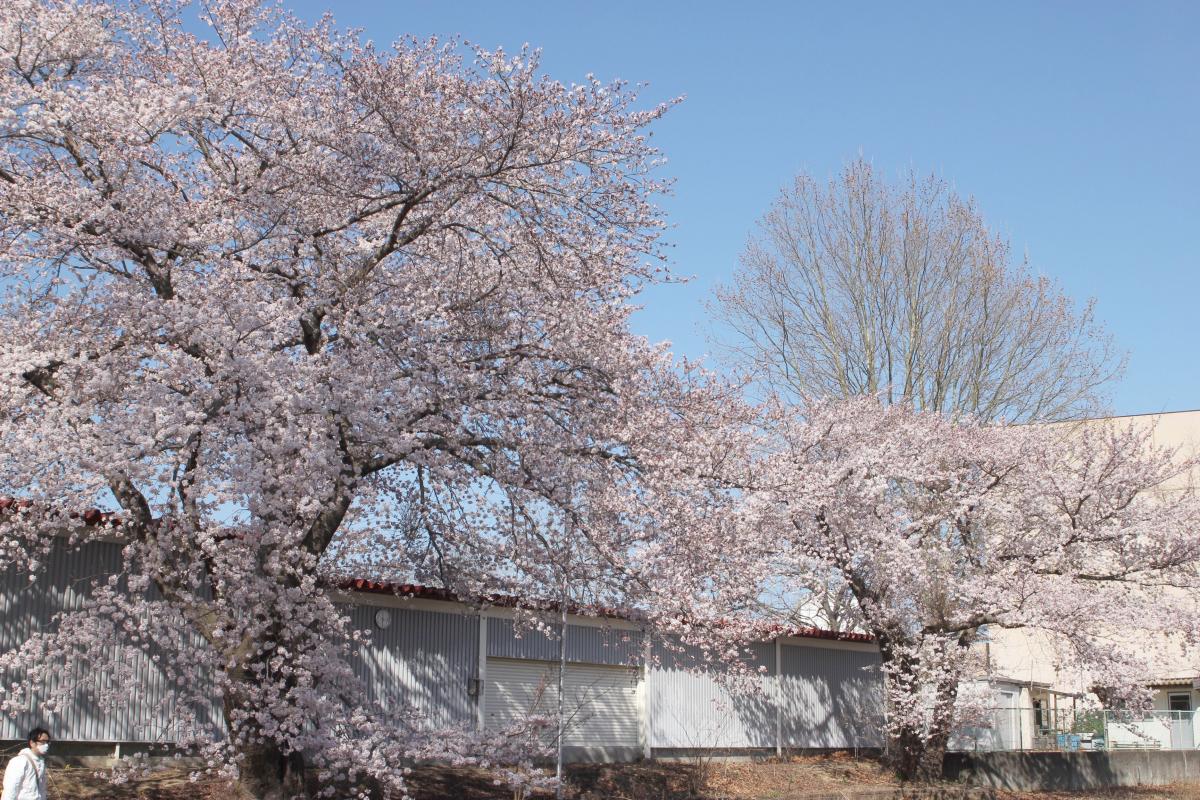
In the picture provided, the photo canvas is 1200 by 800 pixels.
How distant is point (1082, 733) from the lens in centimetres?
3212

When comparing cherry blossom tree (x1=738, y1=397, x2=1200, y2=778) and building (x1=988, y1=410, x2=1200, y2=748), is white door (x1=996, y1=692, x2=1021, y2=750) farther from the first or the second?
cherry blossom tree (x1=738, y1=397, x2=1200, y2=778)

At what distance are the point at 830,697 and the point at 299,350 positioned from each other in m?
17.0

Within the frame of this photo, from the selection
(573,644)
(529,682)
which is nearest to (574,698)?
(573,644)

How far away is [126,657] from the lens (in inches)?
535

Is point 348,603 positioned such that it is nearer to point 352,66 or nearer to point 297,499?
point 297,499

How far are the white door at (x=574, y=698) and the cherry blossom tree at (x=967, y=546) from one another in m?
3.53

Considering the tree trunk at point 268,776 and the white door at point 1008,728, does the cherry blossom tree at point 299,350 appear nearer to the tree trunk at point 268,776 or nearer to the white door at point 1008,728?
the tree trunk at point 268,776

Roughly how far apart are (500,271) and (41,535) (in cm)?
594

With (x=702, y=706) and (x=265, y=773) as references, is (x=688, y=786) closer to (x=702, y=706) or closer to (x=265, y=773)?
(x=702, y=706)

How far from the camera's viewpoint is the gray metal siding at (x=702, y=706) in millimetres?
21188

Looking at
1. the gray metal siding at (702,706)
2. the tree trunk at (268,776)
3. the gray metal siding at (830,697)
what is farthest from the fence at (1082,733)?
the tree trunk at (268,776)

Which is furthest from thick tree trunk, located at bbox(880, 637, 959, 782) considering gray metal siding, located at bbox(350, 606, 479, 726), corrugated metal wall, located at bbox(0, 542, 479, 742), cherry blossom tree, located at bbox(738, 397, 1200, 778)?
corrugated metal wall, located at bbox(0, 542, 479, 742)

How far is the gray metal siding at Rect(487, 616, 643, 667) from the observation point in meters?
18.5

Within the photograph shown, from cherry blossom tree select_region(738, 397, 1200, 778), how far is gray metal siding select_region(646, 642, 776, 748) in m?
2.36
